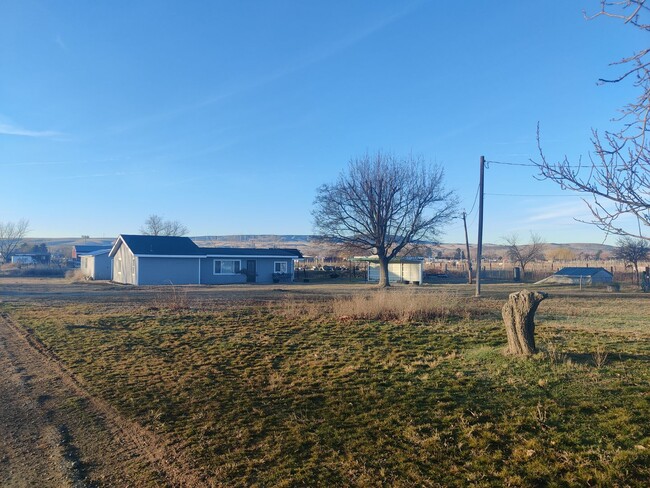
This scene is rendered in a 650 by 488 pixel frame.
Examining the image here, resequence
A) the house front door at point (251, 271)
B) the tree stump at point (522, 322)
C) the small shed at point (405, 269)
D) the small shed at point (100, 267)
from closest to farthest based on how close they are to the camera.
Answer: the tree stump at point (522, 322), the house front door at point (251, 271), the small shed at point (405, 269), the small shed at point (100, 267)

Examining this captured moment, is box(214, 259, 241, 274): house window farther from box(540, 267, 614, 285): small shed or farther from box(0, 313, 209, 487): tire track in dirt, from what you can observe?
box(0, 313, 209, 487): tire track in dirt

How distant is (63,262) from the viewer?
85.8 metres

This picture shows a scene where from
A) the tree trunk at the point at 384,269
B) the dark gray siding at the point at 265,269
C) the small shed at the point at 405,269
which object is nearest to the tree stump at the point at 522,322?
the tree trunk at the point at 384,269

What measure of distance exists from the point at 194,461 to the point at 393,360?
4262 millimetres

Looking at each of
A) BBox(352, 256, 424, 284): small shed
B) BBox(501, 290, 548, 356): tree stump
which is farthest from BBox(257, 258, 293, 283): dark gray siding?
BBox(501, 290, 548, 356): tree stump

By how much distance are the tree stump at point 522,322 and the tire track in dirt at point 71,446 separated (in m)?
5.28

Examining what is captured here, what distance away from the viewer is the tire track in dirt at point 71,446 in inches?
200

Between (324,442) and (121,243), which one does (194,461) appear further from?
(121,243)

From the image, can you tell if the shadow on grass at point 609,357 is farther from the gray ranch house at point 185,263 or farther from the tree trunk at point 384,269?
the gray ranch house at point 185,263

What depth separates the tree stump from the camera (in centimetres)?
808

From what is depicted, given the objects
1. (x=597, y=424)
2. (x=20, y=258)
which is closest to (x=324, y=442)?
(x=597, y=424)

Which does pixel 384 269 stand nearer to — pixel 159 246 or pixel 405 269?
pixel 405 269

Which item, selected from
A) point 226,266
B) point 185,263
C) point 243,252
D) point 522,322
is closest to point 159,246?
point 185,263

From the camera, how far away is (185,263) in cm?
4266
